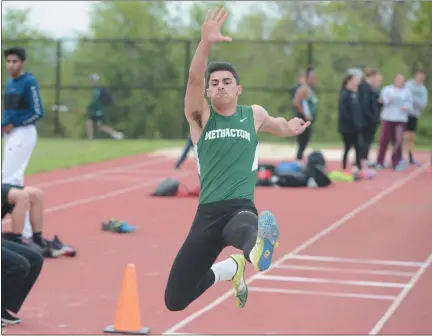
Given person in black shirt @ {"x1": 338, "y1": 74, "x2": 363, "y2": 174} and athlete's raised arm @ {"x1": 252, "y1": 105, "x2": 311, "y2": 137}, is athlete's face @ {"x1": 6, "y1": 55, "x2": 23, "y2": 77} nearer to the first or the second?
athlete's raised arm @ {"x1": 252, "y1": 105, "x2": 311, "y2": 137}

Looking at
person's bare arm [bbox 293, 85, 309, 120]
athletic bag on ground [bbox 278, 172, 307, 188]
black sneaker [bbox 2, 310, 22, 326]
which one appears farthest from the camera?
person's bare arm [bbox 293, 85, 309, 120]

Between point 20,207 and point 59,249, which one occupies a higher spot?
point 20,207

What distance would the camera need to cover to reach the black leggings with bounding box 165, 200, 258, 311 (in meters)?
8.78

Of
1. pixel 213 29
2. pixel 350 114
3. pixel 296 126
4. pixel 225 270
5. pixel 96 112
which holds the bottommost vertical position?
pixel 96 112

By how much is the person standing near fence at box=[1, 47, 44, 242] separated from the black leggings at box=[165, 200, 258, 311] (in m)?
5.38

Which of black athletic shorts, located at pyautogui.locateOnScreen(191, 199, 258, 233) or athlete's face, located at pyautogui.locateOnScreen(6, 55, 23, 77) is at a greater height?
athlete's face, located at pyautogui.locateOnScreen(6, 55, 23, 77)

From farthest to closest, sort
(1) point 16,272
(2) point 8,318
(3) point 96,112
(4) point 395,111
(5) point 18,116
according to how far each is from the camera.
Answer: (3) point 96,112
(4) point 395,111
(5) point 18,116
(2) point 8,318
(1) point 16,272

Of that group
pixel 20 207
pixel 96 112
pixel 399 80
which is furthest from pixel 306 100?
pixel 96 112

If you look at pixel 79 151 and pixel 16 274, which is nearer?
pixel 16 274

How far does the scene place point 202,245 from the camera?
882 centimetres

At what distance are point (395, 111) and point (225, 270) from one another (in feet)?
52.2

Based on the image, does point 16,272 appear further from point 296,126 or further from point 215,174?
point 296,126

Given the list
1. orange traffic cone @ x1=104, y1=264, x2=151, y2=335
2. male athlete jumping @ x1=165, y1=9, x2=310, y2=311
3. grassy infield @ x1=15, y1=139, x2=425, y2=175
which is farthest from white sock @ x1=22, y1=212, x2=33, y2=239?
grassy infield @ x1=15, y1=139, x2=425, y2=175

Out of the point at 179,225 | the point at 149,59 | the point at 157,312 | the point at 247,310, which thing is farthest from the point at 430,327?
the point at 149,59
